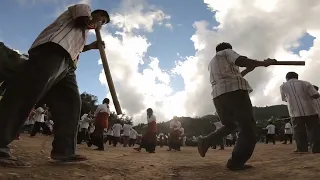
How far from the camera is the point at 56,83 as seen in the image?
360 cm

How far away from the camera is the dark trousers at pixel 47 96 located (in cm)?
304

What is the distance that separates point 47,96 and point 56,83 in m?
0.24

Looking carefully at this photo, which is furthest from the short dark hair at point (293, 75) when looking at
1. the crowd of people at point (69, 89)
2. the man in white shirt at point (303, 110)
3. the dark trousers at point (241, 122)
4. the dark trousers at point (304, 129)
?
the dark trousers at point (241, 122)

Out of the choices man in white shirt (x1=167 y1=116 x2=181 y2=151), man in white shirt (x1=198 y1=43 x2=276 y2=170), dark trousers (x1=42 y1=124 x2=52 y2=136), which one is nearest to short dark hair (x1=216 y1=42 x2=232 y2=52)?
man in white shirt (x1=198 y1=43 x2=276 y2=170)

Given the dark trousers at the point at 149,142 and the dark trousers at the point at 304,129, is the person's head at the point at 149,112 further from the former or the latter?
the dark trousers at the point at 304,129

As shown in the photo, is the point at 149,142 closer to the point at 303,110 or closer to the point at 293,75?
the point at 293,75

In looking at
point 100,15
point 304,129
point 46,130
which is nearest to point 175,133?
point 46,130

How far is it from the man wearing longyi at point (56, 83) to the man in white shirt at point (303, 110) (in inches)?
178

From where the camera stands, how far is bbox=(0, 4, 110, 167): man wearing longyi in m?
3.04

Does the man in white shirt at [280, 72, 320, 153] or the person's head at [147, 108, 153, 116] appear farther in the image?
the person's head at [147, 108, 153, 116]

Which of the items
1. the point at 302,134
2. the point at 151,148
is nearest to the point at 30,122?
the point at 151,148

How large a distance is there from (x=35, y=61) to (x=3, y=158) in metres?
0.96

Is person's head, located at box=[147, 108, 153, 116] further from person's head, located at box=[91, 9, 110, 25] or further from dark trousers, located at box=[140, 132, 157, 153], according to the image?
person's head, located at box=[91, 9, 110, 25]

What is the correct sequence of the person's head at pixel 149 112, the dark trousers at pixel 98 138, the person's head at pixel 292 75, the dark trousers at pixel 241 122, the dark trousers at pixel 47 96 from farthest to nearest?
the person's head at pixel 149 112
the dark trousers at pixel 98 138
the person's head at pixel 292 75
the dark trousers at pixel 241 122
the dark trousers at pixel 47 96
